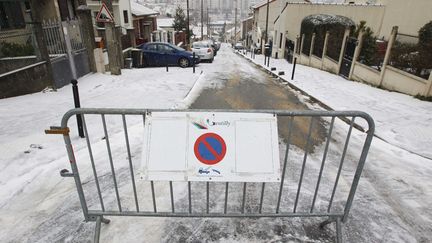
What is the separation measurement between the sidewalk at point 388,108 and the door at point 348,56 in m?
1.68

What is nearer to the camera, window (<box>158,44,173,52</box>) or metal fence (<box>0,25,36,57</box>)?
metal fence (<box>0,25,36,57</box>)

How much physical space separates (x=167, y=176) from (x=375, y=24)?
98.2ft

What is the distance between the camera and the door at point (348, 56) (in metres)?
12.2

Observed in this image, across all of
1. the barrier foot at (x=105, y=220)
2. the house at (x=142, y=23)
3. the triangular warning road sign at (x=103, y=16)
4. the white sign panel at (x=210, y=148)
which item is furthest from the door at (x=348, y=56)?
the house at (x=142, y=23)

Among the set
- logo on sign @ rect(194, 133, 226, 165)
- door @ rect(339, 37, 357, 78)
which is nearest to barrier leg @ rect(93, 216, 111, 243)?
logo on sign @ rect(194, 133, 226, 165)

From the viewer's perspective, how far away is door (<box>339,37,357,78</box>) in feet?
40.1

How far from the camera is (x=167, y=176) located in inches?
97.7

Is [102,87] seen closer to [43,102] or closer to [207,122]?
[43,102]

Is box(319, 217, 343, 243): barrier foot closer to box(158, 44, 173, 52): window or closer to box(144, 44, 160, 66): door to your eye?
box(158, 44, 173, 52): window

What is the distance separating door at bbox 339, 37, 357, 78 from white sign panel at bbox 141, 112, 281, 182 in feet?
38.2

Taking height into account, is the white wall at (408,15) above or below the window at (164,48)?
above

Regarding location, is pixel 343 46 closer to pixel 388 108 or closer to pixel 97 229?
pixel 388 108

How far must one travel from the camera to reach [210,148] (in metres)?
2.51

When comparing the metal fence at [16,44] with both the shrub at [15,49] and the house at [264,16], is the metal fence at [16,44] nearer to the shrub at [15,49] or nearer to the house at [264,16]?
the shrub at [15,49]
